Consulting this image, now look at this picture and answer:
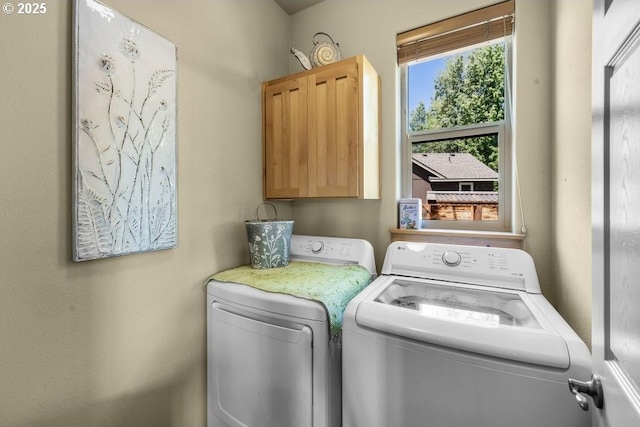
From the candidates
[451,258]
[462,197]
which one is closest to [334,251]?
[451,258]

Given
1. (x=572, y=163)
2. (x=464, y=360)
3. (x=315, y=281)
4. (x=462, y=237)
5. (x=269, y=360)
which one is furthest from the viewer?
(x=462, y=237)

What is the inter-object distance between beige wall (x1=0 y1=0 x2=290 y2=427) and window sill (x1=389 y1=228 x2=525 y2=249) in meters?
1.05

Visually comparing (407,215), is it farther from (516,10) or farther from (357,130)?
(516,10)

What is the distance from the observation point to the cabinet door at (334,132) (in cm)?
156

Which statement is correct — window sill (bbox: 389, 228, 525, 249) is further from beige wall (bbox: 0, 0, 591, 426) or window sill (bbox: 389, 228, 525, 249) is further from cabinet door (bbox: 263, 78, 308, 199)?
cabinet door (bbox: 263, 78, 308, 199)

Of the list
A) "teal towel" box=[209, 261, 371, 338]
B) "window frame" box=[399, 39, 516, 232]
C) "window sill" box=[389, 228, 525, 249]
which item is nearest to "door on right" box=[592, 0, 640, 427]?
"teal towel" box=[209, 261, 371, 338]

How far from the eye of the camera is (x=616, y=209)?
533 mm

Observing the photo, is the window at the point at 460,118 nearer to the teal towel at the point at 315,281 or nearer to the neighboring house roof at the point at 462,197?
the neighboring house roof at the point at 462,197

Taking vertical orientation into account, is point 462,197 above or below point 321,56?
below

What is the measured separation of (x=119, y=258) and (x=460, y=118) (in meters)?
2.02

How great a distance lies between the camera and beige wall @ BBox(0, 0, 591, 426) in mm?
913

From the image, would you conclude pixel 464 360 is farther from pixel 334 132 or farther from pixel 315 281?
pixel 334 132

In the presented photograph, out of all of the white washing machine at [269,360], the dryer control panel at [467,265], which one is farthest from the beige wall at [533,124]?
the white washing machine at [269,360]

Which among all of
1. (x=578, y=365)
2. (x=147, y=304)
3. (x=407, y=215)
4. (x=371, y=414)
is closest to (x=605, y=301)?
(x=578, y=365)
